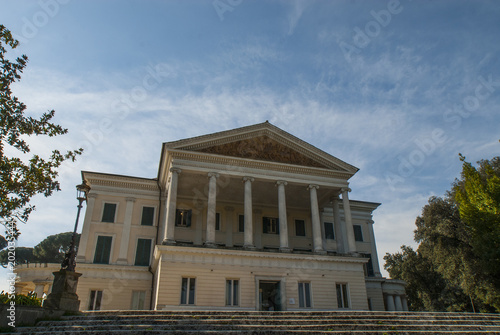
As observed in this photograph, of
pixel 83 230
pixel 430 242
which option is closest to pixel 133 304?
pixel 83 230

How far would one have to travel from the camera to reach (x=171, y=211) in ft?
70.9

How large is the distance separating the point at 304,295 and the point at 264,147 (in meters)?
10.3

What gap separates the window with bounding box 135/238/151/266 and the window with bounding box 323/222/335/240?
14.7 meters

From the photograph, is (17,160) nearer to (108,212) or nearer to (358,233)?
(108,212)

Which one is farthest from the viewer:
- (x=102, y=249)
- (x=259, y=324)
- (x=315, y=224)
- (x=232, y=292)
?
(x=102, y=249)

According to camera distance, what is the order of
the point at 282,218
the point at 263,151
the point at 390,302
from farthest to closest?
the point at 390,302
the point at 263,151
the point at 282,218

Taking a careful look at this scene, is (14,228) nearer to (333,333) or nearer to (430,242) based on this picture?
(333,333)

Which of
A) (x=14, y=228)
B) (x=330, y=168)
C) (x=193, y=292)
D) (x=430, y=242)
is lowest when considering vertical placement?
(x=193, y=292)

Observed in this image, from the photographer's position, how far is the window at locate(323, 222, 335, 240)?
1180 inches

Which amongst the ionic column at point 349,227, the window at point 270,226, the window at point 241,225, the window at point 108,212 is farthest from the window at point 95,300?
the ionic column at point 349,227

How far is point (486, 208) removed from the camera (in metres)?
24.0

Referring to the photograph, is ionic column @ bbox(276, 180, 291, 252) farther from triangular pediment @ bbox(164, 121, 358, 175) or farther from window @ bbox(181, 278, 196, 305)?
window @ bbox(181, 278, 196, 305)

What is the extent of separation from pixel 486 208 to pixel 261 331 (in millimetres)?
21173

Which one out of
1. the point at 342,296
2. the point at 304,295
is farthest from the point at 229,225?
the point at 342,296
